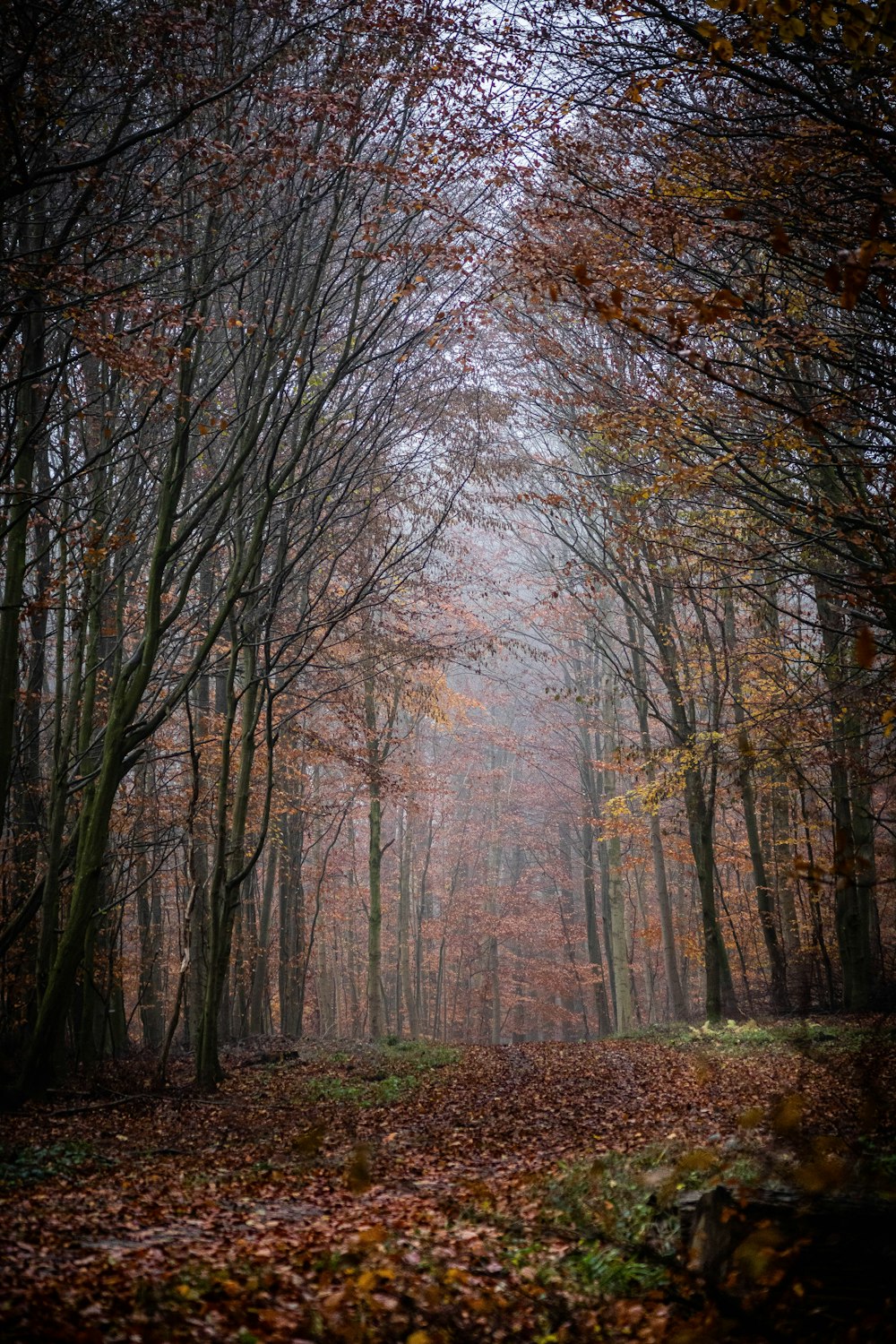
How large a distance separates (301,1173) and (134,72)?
25.4 feet

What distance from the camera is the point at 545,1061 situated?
10555 millimetres

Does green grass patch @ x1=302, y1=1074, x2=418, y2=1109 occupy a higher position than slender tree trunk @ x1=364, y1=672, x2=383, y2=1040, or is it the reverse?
slender tree trunk @ x1=364, y1=672, x2=383, y2=1040

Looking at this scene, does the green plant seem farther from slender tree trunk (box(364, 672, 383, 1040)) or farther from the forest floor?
slender tree trunk (box(364, 672, 383, 1040))

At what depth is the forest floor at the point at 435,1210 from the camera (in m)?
3.09

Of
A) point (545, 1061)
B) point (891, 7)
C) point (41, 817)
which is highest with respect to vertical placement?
point (891, 7)

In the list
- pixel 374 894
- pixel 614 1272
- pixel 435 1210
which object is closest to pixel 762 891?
pixel 374 894

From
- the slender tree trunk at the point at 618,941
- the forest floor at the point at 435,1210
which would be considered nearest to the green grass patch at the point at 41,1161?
the forest floor at the point at 435,1210

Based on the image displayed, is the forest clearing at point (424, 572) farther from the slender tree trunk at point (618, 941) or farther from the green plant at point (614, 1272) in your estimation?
the slender tree trunk at point (618, 941)

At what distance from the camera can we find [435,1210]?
445 centimetres

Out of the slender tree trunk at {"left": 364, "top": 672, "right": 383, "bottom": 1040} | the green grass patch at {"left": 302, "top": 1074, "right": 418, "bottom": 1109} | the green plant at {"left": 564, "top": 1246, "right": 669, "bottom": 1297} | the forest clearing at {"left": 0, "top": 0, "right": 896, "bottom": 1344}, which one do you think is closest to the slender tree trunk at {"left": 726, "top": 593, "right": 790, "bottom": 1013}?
the forest clearing at {"left": 0, "top": 0, "right": 896, "bottom": 1344}

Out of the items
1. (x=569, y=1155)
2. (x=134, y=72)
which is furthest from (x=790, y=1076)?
(x=134, y=72)

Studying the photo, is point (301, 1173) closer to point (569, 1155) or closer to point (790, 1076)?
point (569, 1155)

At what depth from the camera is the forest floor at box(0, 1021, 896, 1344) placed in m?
3.09

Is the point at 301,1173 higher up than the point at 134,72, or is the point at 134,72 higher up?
the point at 134,72
